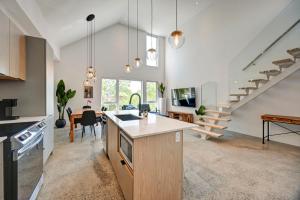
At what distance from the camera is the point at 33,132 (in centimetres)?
176

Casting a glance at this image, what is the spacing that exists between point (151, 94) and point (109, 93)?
2.42m

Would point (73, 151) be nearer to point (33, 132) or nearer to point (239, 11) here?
point (33, 132)

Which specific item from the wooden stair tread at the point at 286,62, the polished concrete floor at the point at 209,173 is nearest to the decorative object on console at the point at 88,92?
Answer: the polished concrete floor at the point at 209,173

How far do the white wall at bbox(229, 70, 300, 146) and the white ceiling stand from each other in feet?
13.5

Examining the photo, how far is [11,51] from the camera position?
2.11 meters

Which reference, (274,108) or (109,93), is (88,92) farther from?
(274,108)

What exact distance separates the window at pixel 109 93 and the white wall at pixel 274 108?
17.1 ft

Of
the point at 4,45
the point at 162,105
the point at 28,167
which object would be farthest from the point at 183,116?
the point at 4,45

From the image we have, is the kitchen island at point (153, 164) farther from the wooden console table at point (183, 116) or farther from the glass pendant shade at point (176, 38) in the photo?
the wooden console table at point (183, 116)

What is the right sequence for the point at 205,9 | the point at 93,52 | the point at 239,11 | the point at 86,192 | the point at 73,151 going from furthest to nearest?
the point at 93,52 → the point at 205,9 → the point at 239,11 → the point at 73,151 → the point at 86,192

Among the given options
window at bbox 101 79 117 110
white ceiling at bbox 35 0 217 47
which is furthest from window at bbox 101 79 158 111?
white ceiling at bbox 35 0 217 47

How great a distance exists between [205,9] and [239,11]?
1.60 metres

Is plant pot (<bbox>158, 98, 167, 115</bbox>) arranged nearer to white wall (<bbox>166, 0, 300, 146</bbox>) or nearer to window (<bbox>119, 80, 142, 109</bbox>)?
white wall (<bbox>166, 0, 300, 146</bbox>)

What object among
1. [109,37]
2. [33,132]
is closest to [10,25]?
[33,132]
